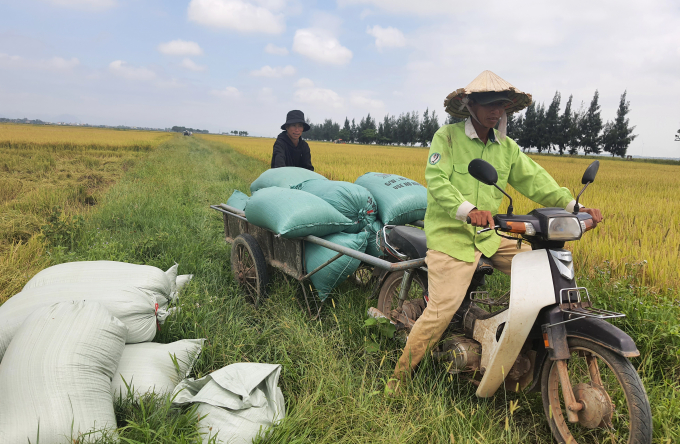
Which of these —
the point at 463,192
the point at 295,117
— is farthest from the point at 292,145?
the point at 463,192

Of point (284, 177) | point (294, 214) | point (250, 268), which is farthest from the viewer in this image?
point (284, 177)

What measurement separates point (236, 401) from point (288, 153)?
138 inches

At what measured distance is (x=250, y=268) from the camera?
10.1 feet

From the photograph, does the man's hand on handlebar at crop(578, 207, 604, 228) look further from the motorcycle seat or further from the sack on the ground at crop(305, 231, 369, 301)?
the sack on the ground at crop(305, 231, 369, 301)

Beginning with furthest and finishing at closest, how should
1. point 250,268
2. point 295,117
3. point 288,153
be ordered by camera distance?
point 288,153
point 295,117
point 250,268

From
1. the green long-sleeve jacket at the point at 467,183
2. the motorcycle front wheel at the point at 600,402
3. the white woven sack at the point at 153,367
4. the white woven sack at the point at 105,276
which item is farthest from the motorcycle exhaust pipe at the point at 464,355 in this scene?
the white woven sack at the point at 105,276

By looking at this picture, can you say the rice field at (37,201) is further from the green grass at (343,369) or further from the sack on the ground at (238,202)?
the sack on the ground at (238,202)

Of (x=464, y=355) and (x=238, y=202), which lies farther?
(x=238, y=202)

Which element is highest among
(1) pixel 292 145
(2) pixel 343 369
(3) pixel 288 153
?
(1) pixel 292 145

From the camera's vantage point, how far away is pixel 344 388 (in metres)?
1.79

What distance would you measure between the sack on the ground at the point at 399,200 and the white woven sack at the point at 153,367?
1.62 meters

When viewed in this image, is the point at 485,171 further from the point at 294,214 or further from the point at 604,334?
the point at 294,214

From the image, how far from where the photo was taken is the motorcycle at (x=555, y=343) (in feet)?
4.37

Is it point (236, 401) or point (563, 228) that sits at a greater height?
point (563, 228)
